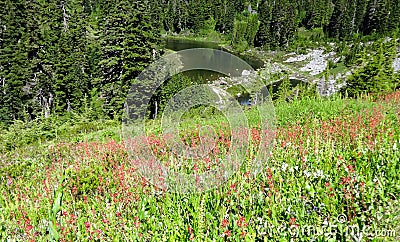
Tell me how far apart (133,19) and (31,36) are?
28.4m

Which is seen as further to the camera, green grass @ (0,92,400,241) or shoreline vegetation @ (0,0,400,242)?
shoreline vegetation @ (0,0,400,242)

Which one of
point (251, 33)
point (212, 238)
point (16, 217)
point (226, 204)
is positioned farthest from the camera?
point (251, 33)

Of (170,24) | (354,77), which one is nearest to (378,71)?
(354,77)

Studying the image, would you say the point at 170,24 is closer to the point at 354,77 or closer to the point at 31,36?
the point at 31,36

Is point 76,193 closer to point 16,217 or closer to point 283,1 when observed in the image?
point 16,217

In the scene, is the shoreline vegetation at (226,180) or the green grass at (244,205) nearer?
the green grass at (244,205)

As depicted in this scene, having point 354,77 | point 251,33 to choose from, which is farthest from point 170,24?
point 354,77

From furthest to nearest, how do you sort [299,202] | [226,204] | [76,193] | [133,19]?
[133,19] → [76,193] → [226,204] → [299,202]

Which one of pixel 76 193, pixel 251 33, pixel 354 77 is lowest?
pixel 76 193

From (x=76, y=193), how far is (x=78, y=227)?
158 centimetres

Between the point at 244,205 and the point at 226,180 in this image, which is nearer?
the point at 244,205

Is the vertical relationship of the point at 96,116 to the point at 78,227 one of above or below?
below

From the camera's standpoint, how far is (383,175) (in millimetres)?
3859

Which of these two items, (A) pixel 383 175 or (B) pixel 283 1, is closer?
(A) pixel 383 175
